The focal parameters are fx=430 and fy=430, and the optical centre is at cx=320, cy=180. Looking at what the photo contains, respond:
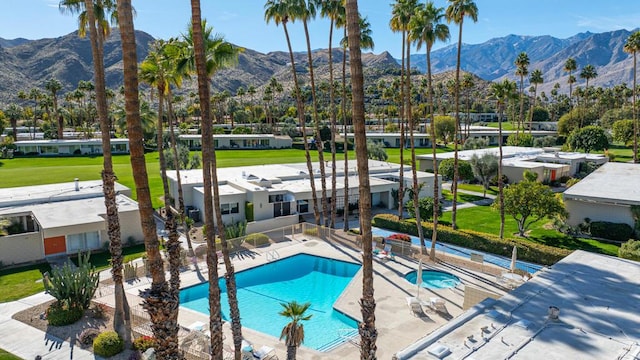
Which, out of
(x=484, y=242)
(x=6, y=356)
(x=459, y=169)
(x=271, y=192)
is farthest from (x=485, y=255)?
(x=6, y=356)

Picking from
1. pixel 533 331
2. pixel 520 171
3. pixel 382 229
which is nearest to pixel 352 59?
pixel 533 331

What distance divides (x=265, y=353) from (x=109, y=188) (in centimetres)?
830

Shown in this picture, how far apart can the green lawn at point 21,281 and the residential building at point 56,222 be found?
1.17m

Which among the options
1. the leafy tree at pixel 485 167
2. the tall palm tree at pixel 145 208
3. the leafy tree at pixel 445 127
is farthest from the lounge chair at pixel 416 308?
the leafy tree at pixel 445 127

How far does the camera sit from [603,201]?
29312 mm

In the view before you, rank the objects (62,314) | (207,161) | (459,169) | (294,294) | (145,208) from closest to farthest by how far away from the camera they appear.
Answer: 1. (145,208)
2. (207,161)
3. (62,314)
4. (294,294)
5. (459,169)

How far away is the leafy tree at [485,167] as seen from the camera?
4326cm

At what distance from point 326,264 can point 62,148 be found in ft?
221

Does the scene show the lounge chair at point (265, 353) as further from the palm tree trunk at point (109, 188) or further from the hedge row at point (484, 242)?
the hedge row at point (484, 242)

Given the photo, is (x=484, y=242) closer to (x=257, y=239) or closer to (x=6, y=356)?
(x=257, y=239)

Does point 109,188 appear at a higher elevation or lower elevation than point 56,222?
higher

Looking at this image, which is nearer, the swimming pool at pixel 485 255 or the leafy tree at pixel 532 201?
the swimming pool at pixel 485 255

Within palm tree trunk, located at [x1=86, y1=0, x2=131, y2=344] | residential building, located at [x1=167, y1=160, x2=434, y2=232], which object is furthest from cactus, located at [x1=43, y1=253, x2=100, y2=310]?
residential building, located at [x1=167, y1=160, x2=434, y2=232]

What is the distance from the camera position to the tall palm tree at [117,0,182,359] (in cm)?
926
